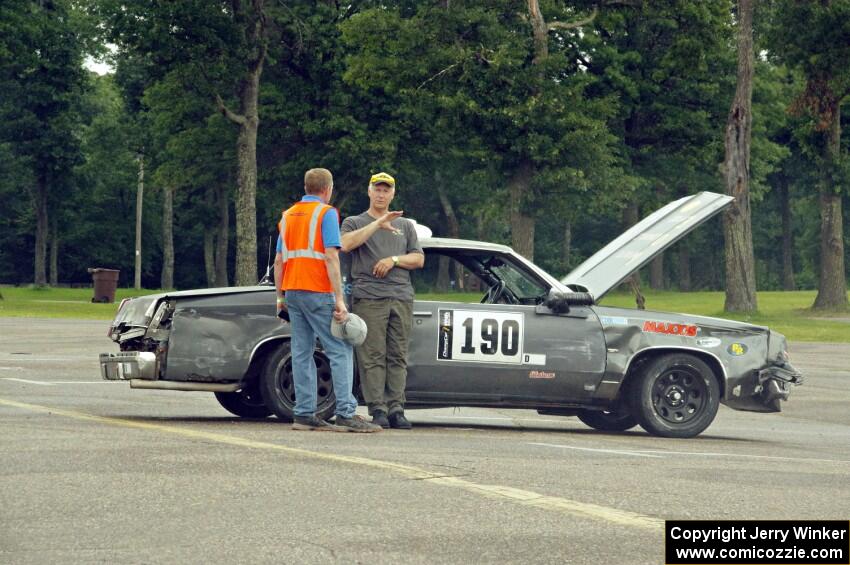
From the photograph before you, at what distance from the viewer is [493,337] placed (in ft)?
35.8

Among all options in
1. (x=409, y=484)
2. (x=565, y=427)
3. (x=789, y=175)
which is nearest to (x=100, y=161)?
(x=789, y=175)

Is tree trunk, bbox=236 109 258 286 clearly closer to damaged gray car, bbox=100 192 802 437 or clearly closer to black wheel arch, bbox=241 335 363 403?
damaged gray car, bbox=100 192 802 437

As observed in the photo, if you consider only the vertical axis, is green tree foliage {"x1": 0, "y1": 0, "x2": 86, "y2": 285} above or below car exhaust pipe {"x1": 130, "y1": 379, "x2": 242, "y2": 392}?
above

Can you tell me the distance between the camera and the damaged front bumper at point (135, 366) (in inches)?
411

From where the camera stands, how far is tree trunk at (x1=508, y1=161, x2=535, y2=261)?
40656 mm

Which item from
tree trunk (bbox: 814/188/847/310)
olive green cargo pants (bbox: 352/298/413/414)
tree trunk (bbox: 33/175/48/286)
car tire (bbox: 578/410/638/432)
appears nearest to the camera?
olive green cargo pants (bbox: 352/298/413/414)

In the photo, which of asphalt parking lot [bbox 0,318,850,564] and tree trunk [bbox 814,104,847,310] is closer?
asphalt parking lot [bbox 0,318,850,564]

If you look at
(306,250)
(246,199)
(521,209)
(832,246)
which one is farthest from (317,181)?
(832,246)

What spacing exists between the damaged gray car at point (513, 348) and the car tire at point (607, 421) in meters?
0.22

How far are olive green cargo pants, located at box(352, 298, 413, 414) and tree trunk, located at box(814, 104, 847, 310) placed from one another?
1282 inches

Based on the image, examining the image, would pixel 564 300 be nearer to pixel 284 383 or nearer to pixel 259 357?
pixel 284 383

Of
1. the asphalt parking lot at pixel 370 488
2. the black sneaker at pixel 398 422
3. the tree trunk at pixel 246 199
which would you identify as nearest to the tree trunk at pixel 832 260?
the tree trunk at pixel 246 199

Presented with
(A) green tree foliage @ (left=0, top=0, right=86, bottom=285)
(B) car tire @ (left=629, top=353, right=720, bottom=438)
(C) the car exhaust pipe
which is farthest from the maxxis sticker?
(A) green tree foliage @ (left=0, top=0, right=86, bottom=285)

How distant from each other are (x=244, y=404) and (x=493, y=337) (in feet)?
7.29
